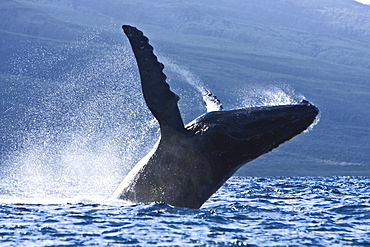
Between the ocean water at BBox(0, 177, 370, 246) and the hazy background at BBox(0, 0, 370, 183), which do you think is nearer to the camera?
the ocean water at BBox(0, 177, 370, 246)

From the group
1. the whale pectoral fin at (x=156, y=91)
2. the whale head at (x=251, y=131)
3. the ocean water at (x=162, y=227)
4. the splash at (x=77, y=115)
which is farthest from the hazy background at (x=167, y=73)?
the ocean water at (x=162, y=227)

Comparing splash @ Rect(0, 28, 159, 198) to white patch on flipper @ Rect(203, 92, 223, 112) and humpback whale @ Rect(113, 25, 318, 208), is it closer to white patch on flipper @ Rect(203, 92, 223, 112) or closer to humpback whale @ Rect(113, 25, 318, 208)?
white patch on flipper @ Rect(203, 92, 223, 112)

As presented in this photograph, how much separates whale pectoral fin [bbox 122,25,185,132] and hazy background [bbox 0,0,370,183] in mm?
1733

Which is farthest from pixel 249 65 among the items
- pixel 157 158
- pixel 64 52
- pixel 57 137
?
pixel 157 158

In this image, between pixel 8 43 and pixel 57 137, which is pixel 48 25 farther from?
pixel 57 137

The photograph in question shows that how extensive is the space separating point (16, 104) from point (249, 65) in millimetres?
43674

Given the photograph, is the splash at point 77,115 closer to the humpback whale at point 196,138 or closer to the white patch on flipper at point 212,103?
the white patch on flipper at point 212,103

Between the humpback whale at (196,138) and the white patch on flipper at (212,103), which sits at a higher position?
the white patch on flipper at (212,103)

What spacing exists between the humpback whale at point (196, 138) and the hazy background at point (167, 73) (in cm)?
94

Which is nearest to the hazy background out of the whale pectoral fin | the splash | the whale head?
the splash

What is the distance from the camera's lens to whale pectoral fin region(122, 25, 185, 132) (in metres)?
7.32

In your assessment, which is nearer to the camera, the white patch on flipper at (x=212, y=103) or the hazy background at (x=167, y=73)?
the white patch on flipper at (x=212, y=103)

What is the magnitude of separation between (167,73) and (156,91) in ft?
225

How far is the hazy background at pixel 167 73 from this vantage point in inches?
2247
